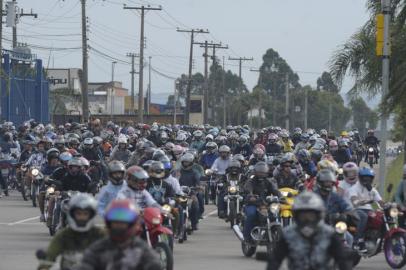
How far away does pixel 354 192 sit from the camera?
18.8 meters

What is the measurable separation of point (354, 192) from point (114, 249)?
9.63 m

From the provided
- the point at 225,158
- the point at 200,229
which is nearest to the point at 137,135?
the point at 225,158

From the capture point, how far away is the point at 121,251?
9.65 metres

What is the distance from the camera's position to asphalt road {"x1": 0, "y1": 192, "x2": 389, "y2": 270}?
746 inches

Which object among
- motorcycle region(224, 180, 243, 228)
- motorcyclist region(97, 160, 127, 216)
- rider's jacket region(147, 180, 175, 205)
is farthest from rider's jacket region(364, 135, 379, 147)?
motorcyclist region(97, 160, 127, 216)

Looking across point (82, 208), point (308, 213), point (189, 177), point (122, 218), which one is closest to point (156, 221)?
point (82, 208)

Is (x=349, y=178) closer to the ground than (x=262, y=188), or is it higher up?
higher up

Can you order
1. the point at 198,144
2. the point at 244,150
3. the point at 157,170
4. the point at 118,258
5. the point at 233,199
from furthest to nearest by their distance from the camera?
the point at 198,144 → the point at 244,150 → the point at 233,199 → the point at 157,170 → the point at 118,258

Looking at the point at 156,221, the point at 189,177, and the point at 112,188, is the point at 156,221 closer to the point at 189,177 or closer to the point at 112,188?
the point at 112,188

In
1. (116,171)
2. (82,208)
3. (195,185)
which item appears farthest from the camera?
(195,185)

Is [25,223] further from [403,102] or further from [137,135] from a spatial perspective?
[137,135]

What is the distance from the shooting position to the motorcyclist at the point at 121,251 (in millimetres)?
9539

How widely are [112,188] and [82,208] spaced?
6269 millimetres

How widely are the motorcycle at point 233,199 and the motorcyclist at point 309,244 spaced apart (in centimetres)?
1361
